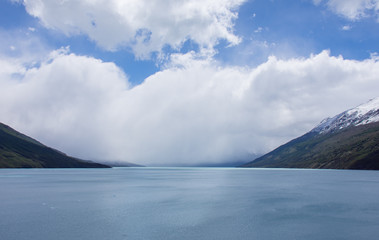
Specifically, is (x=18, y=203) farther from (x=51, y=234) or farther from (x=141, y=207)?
(x=51, y=234)

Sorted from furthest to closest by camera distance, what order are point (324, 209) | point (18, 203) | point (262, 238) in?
point (18, 203) → point (324, 209) → point (262, 238)

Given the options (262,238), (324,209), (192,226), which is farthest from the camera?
(324,209)

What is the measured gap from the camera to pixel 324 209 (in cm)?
5281

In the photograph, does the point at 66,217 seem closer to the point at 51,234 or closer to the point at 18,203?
the point at 51,234

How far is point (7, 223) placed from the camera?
3831 centimetres

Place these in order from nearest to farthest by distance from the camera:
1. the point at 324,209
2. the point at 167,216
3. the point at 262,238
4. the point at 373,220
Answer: the point at 262,238 → the point at 373,220 → the point at 167,216 → the point at 324,209

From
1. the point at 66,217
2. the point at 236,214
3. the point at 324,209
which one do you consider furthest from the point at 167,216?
the point at 324,209

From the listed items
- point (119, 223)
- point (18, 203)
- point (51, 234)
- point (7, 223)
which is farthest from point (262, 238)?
point (18, 203)

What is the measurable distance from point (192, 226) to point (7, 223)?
84.4ft

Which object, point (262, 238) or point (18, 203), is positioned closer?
point (262, 238)

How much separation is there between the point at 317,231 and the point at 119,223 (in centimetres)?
2718

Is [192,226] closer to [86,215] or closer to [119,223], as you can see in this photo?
[119,223]

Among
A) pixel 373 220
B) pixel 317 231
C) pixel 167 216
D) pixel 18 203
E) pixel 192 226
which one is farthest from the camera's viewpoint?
pixel 18 203

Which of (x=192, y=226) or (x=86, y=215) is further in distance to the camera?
(x=86, y=215)
